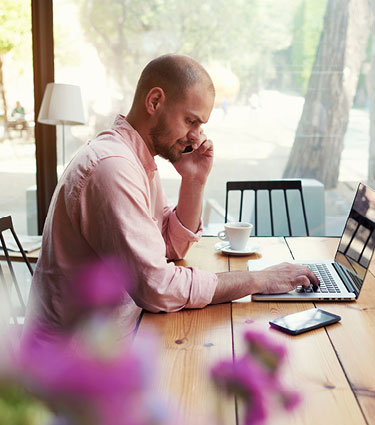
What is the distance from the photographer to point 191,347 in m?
1.16

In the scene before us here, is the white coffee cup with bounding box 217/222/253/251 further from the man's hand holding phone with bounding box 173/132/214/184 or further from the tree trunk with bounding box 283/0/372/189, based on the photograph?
the tree trunk with bounding box 283/0/372/189

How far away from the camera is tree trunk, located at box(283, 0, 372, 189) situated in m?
3.97

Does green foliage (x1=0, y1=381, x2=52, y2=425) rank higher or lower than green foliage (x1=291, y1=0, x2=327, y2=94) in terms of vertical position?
lower

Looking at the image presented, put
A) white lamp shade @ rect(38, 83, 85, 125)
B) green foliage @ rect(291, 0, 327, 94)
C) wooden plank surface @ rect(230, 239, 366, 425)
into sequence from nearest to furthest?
wooden plank surface @ rect(230, 239, 366, 425) → white lamp shade @ rect(38, 83, 85, 125) → green foliage @ rect(291, 0, 327, 94)

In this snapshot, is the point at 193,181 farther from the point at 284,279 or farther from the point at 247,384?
the point at 247,384

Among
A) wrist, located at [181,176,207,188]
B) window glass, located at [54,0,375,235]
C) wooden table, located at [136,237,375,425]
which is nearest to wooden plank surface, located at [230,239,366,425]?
wooden table, located at [136,237,375,425]

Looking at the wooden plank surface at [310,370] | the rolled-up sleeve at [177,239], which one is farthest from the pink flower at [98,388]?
the rolled-up sleeve at [177,239]

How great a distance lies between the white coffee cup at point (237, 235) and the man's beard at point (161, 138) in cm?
41

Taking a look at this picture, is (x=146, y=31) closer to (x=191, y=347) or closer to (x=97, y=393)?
(x=191, y=347)

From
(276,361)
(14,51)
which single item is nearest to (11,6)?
(14,51)

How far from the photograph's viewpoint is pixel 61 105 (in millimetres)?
3600

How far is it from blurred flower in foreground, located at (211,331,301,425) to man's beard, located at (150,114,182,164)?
52.7 inches

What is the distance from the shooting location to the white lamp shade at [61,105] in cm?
359

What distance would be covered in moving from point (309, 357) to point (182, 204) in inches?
36.6
